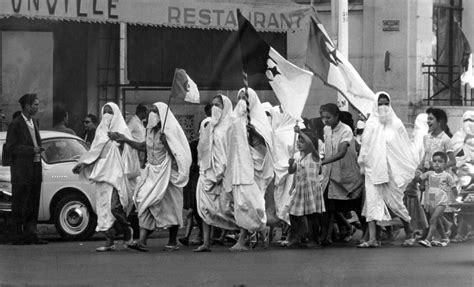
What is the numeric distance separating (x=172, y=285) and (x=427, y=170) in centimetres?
640

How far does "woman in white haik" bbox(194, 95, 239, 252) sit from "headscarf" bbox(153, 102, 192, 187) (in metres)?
0.22

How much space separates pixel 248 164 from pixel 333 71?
99.9 inches

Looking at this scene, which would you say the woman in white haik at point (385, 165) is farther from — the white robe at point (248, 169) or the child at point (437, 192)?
the white robe at point (248, 169)

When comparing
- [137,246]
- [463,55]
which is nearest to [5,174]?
[137,246]

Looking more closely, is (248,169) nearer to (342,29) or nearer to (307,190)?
(307,190)

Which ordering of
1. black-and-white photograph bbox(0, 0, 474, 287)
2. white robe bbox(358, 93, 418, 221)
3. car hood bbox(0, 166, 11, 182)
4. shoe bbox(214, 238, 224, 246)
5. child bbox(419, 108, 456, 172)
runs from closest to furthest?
black-and-white photograph bbox(0, 0, 474, 287) → white robe bbox(358, 93, 418, 221) → shoe bbox(214, 238, 224, 246) → child bbox(419, 108, 456, 172) → car hood bbox(0, 166, 11, 182)

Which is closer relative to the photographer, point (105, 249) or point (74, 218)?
point (105, 249)

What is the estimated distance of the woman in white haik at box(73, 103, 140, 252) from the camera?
54.4ft

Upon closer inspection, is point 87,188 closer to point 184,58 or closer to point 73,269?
point 73,269

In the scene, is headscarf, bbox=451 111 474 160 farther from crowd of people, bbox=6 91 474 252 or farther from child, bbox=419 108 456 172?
crowd of people, bbox=6 91 474 252

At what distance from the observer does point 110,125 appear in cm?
1705

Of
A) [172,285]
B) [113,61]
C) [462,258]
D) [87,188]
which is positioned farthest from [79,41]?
[172,285]

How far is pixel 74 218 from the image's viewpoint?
18.5 metres

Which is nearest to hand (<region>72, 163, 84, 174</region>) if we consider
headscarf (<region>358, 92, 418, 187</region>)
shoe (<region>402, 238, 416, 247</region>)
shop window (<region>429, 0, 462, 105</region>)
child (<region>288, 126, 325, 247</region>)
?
child (<region>288, 126, 325, 247</region>)
